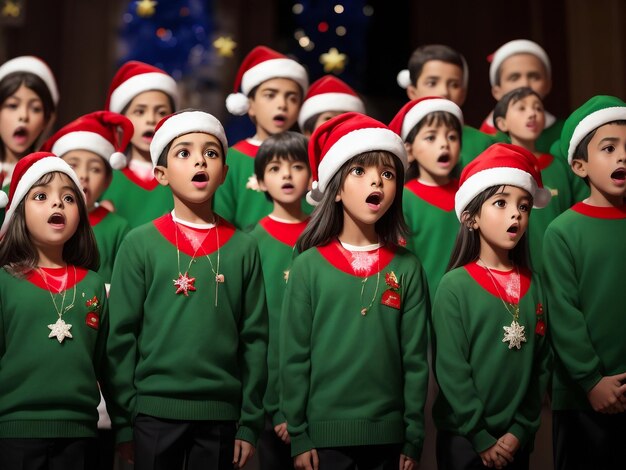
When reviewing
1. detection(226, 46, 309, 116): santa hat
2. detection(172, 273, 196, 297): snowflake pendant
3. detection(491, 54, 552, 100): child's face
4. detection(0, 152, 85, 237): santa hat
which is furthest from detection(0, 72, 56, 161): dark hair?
detection(491, 54, 552, 100): child's face

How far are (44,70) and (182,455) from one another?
2.39 m

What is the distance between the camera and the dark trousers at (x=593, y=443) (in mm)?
3812

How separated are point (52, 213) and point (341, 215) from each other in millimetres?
996

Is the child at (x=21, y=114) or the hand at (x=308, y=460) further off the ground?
the child at (x=21, y=114)

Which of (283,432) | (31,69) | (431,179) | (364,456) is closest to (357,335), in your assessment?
(364,456)

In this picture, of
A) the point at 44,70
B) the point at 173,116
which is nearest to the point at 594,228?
the point at 173,116

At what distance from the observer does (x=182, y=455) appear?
355 centimetres

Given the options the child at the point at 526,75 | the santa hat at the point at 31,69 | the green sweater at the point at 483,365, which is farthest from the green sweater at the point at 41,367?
Result: the child at the point at 526,75

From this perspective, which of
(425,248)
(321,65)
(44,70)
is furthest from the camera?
(321,65)

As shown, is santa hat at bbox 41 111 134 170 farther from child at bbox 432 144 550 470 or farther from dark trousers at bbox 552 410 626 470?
dark trousers at bbox 552 410 626 470

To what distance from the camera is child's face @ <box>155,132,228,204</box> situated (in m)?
3.60

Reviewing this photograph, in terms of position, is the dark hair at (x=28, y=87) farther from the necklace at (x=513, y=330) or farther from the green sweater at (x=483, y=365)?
the necklace at (x=513, y=330)

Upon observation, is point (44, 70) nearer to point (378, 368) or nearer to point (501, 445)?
point (378, 368)

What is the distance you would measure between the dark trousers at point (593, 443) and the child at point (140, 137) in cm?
200
